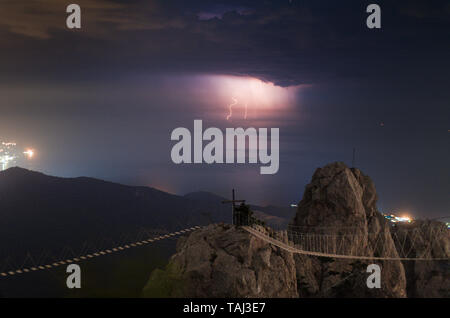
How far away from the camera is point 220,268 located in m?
45.0

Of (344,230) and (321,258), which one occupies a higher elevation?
(344,230)

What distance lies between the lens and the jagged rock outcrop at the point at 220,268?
146 feet

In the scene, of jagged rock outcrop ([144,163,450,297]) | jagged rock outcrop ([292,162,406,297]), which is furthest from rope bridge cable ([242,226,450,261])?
jagged rock outcrop ([292,162,406,297])

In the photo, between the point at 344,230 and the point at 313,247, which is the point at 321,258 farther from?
the point at 344,230

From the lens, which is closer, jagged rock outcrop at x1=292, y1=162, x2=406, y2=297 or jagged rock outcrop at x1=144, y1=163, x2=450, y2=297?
jagged rock outcrop at x1=144, y1=163, x2=450, y2=297

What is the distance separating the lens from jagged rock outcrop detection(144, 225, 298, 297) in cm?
4462

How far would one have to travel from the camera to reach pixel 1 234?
630 ft

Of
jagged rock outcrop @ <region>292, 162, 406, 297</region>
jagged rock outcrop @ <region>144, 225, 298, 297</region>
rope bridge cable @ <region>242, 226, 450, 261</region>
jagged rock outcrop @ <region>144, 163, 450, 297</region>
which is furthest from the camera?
jagged rock outcrop @ <region>292, 162, 406, 297</region>

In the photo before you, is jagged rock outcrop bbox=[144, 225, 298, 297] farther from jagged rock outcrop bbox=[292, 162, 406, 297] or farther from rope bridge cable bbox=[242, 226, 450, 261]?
jagged rock outcrop bbox=[292, 162, 406, 297]

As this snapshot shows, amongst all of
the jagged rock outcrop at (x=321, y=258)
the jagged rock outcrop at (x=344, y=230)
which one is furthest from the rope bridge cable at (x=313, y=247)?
the jagged rock outcrop at (x=344, y=230)

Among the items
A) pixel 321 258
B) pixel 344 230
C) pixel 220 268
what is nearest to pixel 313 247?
pixel 321 258

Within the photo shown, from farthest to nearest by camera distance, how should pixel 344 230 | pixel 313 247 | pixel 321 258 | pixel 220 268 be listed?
1. pixel 344 230
2. pixel 321 258
3. pixel 313 247
4. pixel 220 268
